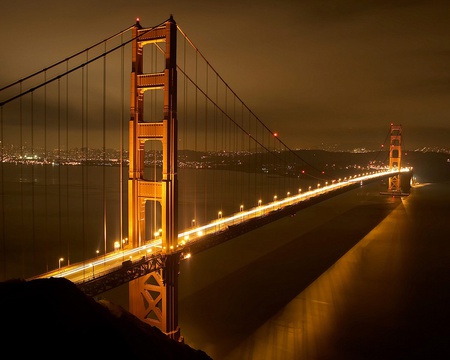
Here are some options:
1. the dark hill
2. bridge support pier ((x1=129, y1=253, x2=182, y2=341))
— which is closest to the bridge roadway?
bridge support pier ((x1=129, y1=253, x2=182, y2=341))

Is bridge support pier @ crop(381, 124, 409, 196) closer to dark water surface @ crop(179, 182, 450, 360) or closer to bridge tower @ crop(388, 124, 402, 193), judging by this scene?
bridge tower @ crop(388, 124, 402, 193)

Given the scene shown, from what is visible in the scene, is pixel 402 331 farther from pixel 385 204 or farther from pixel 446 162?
pixel 446 162

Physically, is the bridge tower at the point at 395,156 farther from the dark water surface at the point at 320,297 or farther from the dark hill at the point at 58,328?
the dark hill at the point at 58,328

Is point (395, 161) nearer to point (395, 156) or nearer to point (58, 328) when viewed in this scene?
point (395, 156)

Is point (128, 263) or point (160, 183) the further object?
point (160, 183)

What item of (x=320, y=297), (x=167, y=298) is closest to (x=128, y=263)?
(x=167, y=298)

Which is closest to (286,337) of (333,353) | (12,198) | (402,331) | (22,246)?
(333,353)
